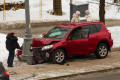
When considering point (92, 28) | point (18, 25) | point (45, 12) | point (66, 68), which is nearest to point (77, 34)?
point (92, 28)

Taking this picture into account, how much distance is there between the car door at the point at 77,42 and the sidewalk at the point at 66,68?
0.49m

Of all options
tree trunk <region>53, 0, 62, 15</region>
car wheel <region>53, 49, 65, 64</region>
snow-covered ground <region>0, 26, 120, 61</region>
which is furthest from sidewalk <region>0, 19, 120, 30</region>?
car wheel <region>53, 49, 65, 64</region>

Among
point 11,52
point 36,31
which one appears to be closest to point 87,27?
point 11,52

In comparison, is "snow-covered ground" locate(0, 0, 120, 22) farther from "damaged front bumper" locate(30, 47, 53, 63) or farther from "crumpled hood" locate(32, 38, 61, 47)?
"damaged front bumper" locate(30, 47, 53, 63)

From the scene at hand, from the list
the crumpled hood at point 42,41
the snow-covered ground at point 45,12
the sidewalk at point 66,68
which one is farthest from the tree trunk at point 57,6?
the crumpled hood at point 42,41

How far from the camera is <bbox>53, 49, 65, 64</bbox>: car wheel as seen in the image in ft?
61.4

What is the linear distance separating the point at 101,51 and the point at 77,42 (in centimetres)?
139

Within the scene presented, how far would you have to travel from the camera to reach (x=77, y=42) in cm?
1955

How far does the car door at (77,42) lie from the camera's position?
19.4 m

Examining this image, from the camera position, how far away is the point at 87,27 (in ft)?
66.1

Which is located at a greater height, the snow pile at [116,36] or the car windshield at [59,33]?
the car windshield at [59,33]

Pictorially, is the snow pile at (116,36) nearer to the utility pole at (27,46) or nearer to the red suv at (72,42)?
the red suv at (72,42)

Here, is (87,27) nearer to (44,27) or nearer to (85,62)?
(85,62)

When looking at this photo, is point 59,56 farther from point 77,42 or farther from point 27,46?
point 27,46
